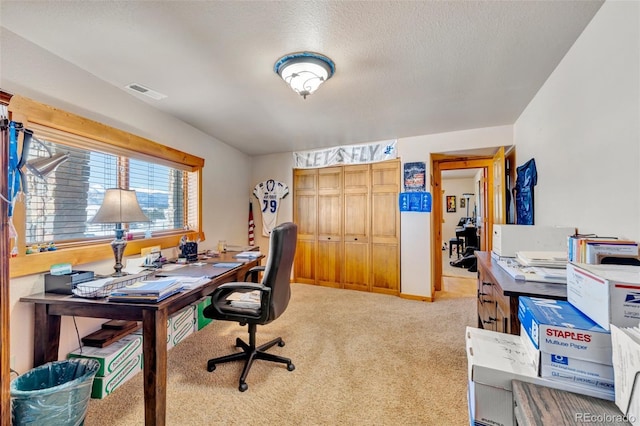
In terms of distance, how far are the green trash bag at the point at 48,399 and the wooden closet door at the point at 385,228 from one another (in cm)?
329

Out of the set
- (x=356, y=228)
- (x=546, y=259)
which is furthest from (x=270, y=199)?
(x=546, y=259)

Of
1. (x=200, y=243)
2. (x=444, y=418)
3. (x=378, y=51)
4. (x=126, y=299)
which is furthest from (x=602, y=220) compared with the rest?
(x=200, y=243)

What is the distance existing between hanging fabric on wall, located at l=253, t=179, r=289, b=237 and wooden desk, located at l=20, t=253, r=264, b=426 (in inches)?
112

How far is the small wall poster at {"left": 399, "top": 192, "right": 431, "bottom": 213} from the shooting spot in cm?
360

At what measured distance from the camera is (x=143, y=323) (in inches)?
56.2

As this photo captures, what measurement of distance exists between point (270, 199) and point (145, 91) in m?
2.58

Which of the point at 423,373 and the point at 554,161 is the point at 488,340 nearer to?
the point at 423,373

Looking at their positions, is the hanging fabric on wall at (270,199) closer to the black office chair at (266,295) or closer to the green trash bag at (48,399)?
the black office chair at (266,295)

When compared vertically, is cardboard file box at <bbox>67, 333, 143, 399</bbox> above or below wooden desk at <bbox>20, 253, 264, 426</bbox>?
below

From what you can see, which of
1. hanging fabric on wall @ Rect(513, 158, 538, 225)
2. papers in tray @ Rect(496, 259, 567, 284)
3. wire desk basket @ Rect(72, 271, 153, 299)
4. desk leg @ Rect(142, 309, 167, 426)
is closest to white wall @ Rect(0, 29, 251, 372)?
wire desk basket @ Rect(72, 271, 153, 299)

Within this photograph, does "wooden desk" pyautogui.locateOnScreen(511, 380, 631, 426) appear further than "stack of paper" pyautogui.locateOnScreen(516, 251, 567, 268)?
No

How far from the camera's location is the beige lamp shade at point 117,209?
1.80m

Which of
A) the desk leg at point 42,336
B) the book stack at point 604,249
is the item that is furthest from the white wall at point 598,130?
the desk leg at point 42,336

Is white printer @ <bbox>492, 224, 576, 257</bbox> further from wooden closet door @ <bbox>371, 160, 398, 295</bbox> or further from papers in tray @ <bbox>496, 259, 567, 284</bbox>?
wooden closet door @ <bbox>371, 160, 398, 295</bbox>
